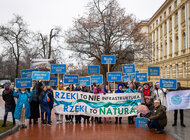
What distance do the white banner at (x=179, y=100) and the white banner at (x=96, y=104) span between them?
151cm

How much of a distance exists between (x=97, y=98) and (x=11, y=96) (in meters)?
3.99

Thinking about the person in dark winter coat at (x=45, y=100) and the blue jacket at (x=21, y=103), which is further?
the person in dark winter coat at (x=45, y=100)

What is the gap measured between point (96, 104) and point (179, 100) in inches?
149

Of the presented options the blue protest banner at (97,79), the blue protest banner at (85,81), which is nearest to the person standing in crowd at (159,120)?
the blue protest banner at (97,79)

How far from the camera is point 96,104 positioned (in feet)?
34.4

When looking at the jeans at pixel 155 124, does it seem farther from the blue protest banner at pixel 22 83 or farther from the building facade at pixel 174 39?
the building facade at pixel 174 39

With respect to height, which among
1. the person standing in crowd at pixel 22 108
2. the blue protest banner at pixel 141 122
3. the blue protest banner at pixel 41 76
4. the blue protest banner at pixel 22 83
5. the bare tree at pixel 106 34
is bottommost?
the blue protest banner at pixel 141 122

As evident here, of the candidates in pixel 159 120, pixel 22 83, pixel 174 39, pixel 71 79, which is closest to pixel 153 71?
pixel 71 79

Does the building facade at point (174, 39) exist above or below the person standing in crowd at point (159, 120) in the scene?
above

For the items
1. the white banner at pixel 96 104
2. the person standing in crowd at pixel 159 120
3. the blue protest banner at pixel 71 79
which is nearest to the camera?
the person standing in crowd at pixel 159 120

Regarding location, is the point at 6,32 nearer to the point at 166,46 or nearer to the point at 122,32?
the point at 122,32

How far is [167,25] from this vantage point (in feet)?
137

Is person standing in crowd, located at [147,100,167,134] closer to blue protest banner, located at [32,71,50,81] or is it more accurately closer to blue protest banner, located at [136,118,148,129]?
blue protest banner, located at [136,118,148,129]

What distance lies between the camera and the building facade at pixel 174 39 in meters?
32.3
